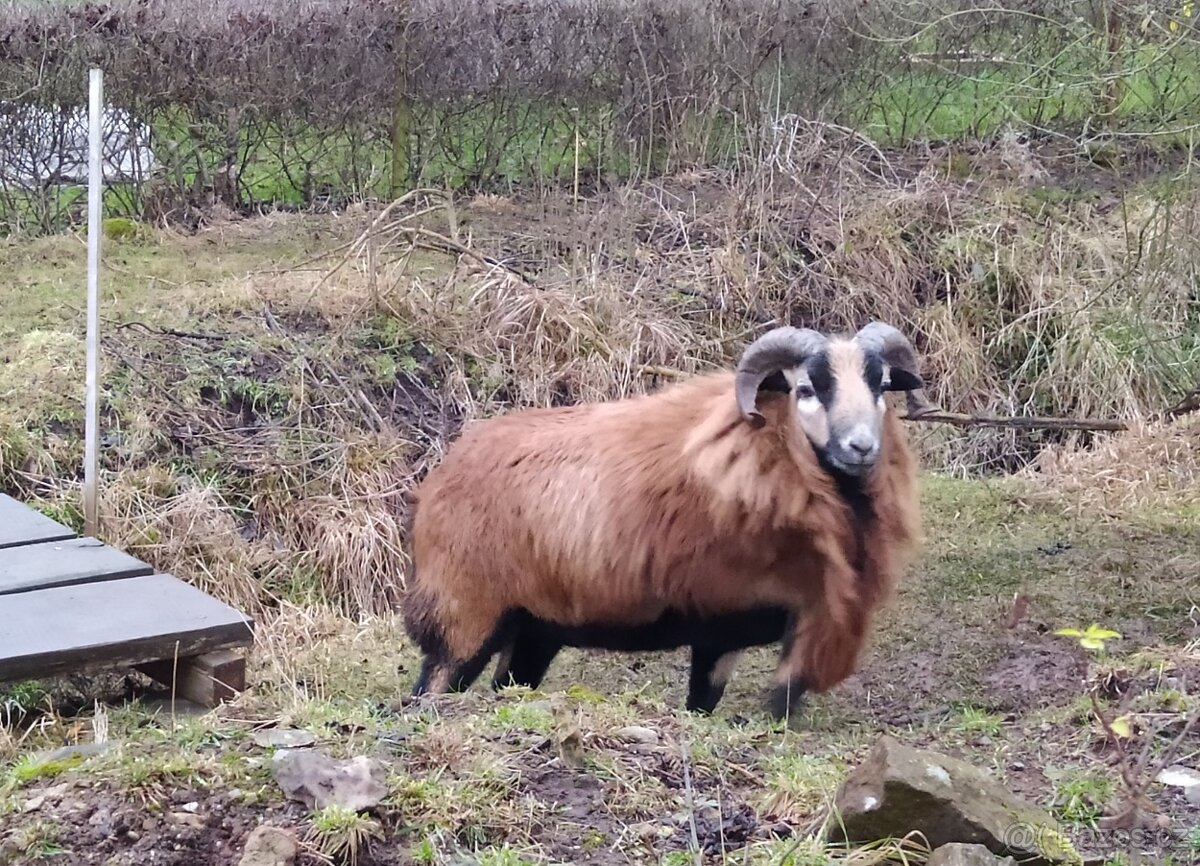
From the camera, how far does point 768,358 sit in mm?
5363

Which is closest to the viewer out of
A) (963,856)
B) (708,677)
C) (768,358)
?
(963,856)

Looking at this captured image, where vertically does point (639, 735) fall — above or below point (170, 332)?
above

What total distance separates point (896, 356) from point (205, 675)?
3.17 meters

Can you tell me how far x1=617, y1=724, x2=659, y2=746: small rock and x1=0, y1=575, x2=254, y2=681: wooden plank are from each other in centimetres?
224

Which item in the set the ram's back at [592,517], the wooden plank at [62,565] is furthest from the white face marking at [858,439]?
the wooden plank at [62,565]

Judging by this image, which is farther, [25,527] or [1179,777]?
[25,527]

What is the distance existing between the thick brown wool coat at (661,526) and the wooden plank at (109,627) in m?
0.92

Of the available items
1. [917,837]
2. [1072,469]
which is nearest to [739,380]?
[917,837]

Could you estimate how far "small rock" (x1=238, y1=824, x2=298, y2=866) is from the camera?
298cm

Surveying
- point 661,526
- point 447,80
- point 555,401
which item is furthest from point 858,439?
point 447,80

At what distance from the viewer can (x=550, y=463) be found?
5766 mm

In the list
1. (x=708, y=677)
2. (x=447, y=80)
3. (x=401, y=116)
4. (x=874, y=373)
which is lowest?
(x=708, y=677)

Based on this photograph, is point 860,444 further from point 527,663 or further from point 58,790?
point 58,790

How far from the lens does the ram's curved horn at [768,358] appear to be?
5328mm
